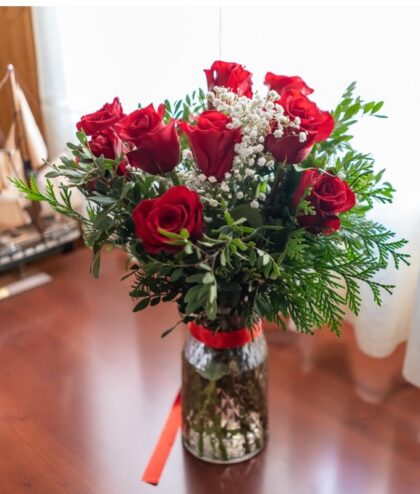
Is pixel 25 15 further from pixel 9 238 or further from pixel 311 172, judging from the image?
pixel 311 172

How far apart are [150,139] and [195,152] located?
5cm

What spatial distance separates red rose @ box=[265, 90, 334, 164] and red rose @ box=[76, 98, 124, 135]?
172 mm

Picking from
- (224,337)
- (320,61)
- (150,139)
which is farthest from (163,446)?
(320,61)

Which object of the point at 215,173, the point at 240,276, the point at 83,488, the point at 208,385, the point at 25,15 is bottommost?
the point at 83,488

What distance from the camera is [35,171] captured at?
4.06ft

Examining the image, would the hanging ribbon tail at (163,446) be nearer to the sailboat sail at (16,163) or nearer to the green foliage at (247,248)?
the green foliage at (247,248)

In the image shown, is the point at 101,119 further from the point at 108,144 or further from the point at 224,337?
the point at 224,337

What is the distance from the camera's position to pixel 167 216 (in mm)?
493

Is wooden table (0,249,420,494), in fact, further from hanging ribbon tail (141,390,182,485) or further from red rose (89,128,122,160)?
red rose (89,128,122,160)

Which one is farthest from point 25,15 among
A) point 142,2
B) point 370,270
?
point 370,270

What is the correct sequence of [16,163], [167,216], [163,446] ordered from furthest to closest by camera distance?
[16,163] → [163,446] → [167,216]

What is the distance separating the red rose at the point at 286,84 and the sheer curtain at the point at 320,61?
22cm

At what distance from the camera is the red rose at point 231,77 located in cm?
61

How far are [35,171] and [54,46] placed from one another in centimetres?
34
